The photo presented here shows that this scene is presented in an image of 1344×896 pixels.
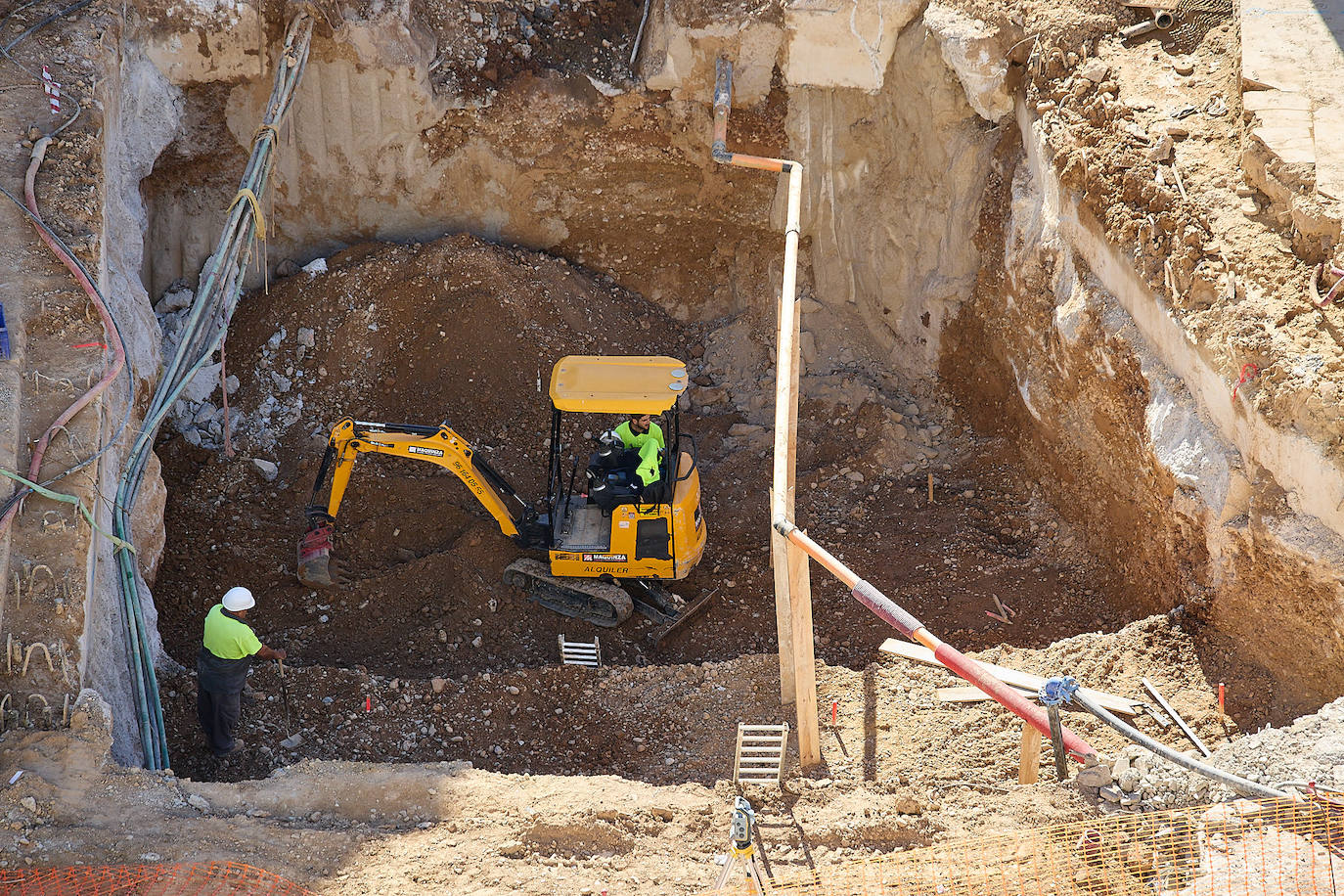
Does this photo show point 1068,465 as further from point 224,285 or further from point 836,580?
point 224,285

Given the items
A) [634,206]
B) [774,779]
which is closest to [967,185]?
[634,206]

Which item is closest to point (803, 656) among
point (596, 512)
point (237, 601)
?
point (596, 512)

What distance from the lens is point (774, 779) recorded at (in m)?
7.18

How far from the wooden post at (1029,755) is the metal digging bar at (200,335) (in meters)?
5.15

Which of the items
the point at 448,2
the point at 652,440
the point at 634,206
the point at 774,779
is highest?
the point at 448,2

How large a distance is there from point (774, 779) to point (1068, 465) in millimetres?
Answer: 4378

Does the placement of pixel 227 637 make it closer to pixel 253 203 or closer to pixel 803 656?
pixel 803 656

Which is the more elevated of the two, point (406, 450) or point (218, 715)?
point (406, 450)

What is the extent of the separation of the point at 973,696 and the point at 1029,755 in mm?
1222

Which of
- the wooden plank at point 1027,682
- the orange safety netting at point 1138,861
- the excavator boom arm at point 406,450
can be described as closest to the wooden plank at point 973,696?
the wooden plank at point 1027,682

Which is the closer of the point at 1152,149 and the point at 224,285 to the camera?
the point at 1152,149

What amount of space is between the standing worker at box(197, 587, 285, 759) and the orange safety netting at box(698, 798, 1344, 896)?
3.52 meters

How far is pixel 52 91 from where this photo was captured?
9500 millimetres

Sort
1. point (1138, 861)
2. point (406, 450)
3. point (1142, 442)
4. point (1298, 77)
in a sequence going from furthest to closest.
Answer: point (406, 450), point (1142, 442), point (1298, 77), point (1138, 861)
